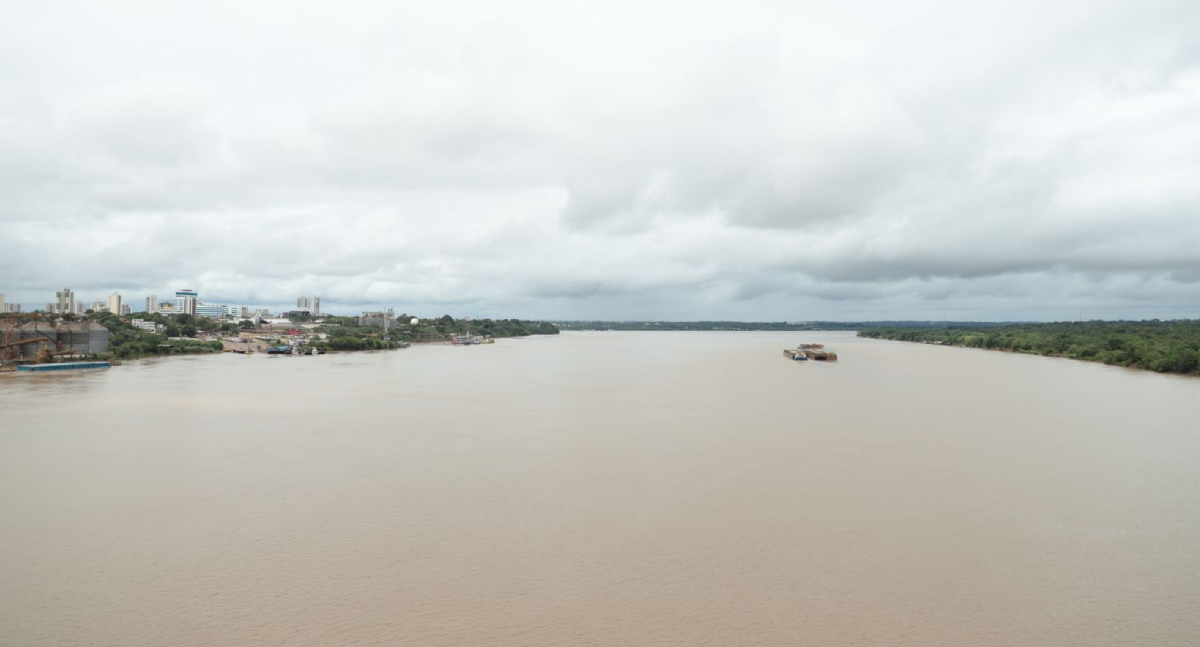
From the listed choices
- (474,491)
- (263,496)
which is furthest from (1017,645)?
(263,496)

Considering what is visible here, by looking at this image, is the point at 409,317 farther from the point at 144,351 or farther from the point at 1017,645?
the point at 1017,645

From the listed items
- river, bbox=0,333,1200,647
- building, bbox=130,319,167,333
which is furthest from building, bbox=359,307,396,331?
river, bbox=0,333,1200,647

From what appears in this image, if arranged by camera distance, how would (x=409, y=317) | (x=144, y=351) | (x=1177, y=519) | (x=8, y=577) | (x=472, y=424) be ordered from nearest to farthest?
(x=8, y=577)
(x=1177, y=519)
(x=472, y=424)
(x=144, y=351)
(x=409, y=317)

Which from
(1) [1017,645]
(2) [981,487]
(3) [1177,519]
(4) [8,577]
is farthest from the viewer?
(2) [981,487]

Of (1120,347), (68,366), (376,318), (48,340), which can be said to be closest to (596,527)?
(68,366)

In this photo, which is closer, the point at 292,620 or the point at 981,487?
the point at 292,620

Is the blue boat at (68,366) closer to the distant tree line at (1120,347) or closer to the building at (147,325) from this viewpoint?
the building at (147,325)

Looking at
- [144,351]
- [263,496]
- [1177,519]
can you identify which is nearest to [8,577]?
[263,496]
